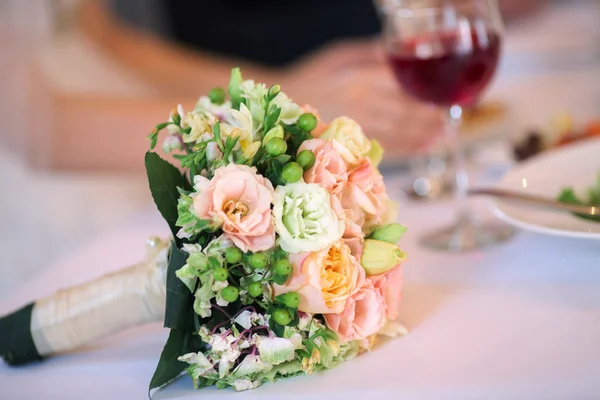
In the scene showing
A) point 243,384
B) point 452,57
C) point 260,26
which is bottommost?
point 243,384

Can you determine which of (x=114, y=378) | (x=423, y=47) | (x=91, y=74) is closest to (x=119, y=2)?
(x=91, y=74)

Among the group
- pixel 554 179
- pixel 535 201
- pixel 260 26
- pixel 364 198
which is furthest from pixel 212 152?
pixel 260 26

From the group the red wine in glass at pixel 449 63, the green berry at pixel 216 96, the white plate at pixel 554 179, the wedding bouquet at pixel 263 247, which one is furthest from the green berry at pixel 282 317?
the red wine in glass at pixel 449 63

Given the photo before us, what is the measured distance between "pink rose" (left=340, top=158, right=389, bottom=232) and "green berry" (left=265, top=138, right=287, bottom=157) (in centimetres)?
7

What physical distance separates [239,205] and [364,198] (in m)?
0.12

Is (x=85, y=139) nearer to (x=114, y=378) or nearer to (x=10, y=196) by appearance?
(x=10, y=196)

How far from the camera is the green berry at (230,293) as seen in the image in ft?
1.77

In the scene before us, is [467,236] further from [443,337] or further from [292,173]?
[292,173]

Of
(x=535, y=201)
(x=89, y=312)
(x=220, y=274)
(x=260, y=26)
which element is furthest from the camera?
(x=260, y=26)

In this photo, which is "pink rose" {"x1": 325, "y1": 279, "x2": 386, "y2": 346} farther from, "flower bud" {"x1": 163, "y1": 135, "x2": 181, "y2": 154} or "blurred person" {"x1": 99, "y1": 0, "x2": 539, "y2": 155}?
"blurred person" {"x1": 99, "y1": 0, "x2": 539, "y2": 155}

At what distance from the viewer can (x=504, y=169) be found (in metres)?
1.15

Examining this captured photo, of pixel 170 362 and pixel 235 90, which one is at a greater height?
pixel 235 90

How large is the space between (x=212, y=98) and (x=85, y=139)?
3.87ft

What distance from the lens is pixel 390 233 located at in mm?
622
